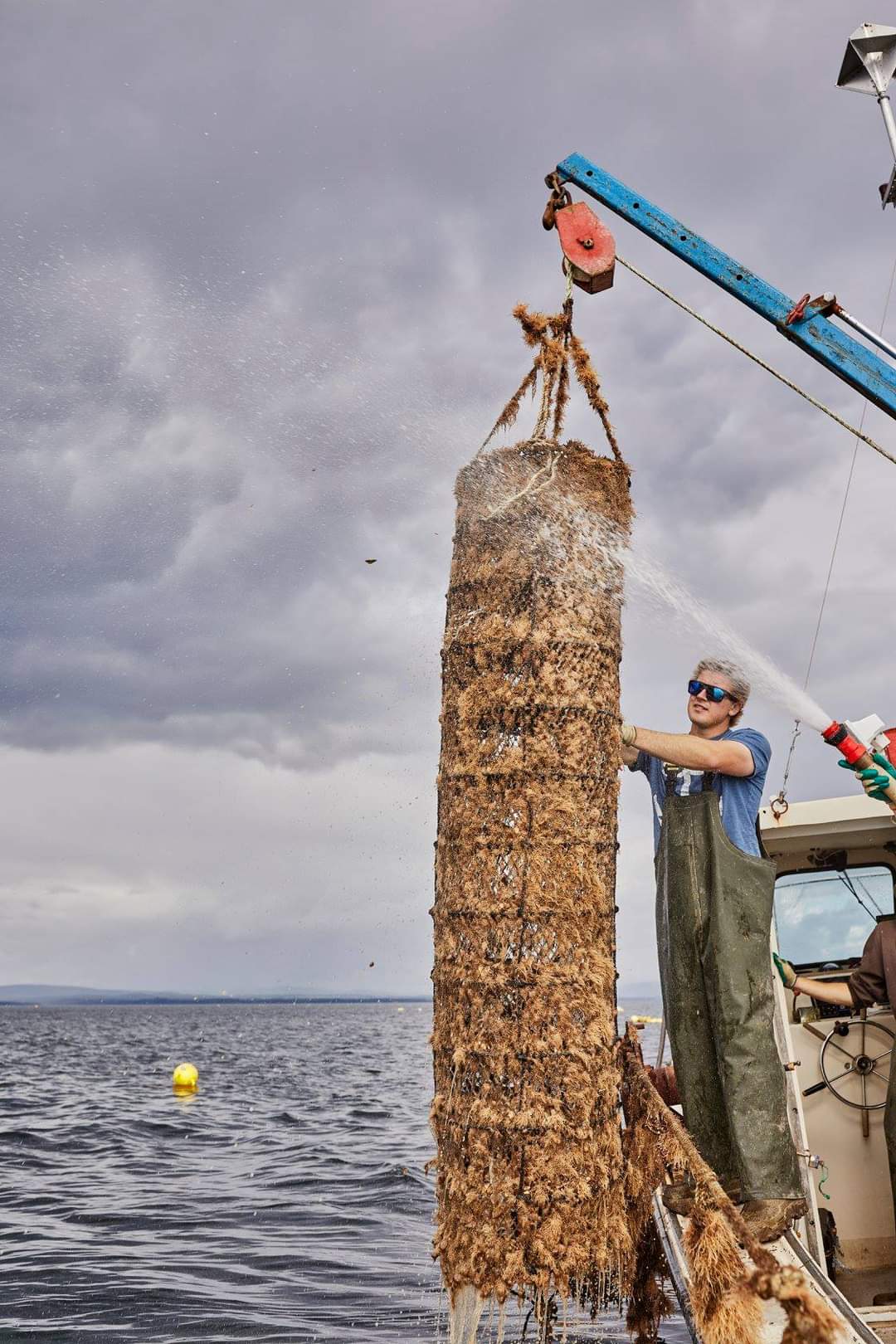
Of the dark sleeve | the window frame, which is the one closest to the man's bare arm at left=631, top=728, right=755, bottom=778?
the dark sleeve

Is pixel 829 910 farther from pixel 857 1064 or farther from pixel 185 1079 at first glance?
pixel 185 1079

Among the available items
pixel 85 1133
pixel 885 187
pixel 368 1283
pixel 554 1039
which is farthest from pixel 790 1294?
pixel 85 1133

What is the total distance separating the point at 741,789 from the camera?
541 centimetres

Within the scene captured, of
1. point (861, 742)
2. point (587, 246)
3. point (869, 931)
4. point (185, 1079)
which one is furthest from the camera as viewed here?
point (185, 1079)

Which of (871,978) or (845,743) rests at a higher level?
(845,743)

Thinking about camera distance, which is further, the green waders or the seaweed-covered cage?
the green waders

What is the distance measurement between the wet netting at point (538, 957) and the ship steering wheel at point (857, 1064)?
309 cm

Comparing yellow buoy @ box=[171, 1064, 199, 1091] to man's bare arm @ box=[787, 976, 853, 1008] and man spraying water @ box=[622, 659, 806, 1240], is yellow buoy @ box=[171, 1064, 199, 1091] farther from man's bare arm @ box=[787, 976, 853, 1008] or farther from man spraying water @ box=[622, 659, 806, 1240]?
man spraying water @ box=[622, 659, 806, 1240]

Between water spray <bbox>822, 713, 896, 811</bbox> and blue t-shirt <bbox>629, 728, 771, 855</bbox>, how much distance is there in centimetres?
33

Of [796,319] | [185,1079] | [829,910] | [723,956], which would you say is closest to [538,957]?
[723,956]

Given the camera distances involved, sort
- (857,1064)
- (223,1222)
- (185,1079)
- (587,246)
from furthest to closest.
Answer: (185,1079), (223,1222), (857,1064), (587,246)

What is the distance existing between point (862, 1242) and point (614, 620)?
16.5 ft

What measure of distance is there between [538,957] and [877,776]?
2077 mm

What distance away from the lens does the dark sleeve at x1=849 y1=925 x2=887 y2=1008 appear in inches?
236
